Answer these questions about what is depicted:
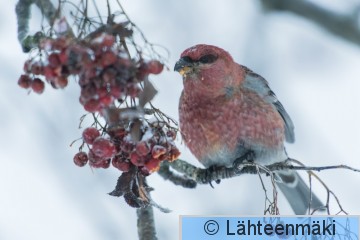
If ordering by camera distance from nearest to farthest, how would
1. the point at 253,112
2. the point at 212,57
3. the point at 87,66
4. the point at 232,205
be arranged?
the point at 87,66 < the point at 212,57 < the point at 253,112 < the point at 232,205

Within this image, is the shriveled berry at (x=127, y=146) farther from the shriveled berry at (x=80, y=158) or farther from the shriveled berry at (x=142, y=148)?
the shriveled berry at (x=80, y=158)

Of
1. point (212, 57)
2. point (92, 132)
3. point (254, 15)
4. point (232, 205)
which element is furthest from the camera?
point (254, 15)

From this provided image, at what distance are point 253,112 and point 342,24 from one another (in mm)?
547

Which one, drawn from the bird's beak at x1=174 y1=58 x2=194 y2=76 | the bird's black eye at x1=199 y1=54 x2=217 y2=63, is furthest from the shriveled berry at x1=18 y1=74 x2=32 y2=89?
the bird's black eye at x1=199 y1=54 x2=217 y2=63

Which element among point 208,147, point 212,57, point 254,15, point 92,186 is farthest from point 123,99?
point 254,15

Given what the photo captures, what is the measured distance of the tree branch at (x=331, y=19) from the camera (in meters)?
2.84

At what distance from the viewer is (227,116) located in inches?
114

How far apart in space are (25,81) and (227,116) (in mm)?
1285

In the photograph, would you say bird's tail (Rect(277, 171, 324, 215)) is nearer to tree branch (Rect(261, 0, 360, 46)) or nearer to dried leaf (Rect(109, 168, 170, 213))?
tree branch (Rect(261, 0, 360, 46))

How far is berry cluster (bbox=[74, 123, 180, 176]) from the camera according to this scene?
1.80 metres

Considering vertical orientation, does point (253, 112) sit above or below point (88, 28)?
above

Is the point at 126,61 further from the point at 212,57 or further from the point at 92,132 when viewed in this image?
the point at 212,57

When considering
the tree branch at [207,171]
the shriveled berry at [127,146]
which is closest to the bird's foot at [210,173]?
the tree branch at [207,171]

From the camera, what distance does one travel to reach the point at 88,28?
1771 millimetres
